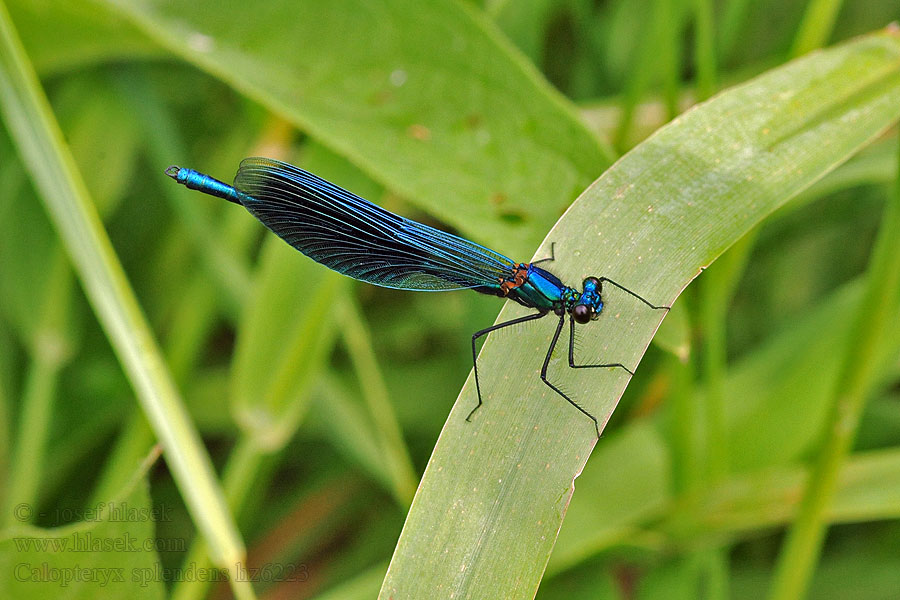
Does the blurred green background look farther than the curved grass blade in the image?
No

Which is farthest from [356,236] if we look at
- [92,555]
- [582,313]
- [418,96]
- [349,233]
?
[92,555]

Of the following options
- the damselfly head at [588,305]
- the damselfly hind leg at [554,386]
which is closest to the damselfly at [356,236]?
the damselfly head at [588,305]

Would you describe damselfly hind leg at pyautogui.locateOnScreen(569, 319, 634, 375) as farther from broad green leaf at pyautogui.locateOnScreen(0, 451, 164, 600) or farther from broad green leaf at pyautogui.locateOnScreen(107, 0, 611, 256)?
broad green leaf at pyautogui.locateOnScreen(0, 451, 164, 600)

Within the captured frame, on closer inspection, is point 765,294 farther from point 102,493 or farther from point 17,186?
point 17,186

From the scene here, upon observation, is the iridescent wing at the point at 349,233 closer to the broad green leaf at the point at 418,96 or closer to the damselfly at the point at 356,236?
the damselfly at the point at 356,236

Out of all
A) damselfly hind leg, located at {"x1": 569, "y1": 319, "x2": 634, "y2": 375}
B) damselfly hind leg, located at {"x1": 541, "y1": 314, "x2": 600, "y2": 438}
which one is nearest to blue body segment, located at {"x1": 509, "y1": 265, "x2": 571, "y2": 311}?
damselfly hind leg, located at {"x1": 569, "y1": 319, "x2": 634, "y2": 375}

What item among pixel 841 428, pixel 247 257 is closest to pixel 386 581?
pixel 841 428

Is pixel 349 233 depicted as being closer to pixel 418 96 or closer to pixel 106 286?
pixel 418 96
